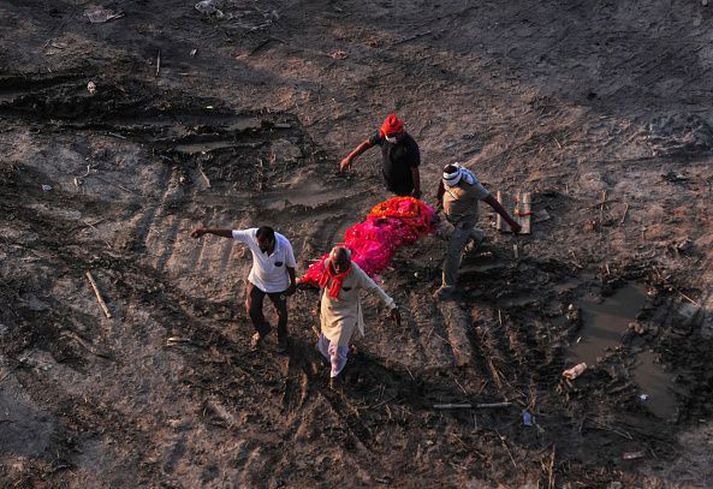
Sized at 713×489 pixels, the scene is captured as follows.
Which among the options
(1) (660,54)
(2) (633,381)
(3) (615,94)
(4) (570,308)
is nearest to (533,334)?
(4) (570,308)

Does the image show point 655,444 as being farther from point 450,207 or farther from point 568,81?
point 568,81

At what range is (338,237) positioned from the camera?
30.8 feet

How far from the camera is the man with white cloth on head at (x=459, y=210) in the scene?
7702 mm

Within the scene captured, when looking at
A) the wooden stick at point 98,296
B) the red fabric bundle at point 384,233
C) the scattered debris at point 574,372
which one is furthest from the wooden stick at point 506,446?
the wooden stick at point 98,296

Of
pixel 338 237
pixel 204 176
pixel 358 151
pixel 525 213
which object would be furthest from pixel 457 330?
pixel 204 176

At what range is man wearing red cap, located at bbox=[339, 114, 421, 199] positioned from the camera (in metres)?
8.43

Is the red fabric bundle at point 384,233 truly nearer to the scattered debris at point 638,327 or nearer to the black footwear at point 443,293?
the black footwear at point 443,293

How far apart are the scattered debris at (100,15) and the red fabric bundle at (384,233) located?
7930mm

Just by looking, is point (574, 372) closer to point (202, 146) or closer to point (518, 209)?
point (518, 209)

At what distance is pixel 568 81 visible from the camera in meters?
12.2

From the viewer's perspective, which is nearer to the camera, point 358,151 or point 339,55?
point 358,151

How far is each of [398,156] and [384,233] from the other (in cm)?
99

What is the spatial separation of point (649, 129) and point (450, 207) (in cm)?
492

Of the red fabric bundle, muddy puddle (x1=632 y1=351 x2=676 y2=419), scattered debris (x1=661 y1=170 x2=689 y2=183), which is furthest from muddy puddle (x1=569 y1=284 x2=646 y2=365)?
scattered debris (x1=661 y1=170 x2=689 y2=183)
